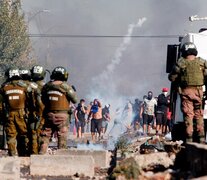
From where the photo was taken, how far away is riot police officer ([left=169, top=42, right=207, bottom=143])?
37.8 feet

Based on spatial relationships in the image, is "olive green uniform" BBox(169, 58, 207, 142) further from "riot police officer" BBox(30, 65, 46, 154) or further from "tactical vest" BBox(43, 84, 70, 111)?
"riot police officer" BBox(30, 65, 46, 154)

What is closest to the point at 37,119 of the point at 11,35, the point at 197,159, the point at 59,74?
the point at 59,74

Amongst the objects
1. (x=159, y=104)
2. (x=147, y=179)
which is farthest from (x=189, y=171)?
(x=159, y=104)

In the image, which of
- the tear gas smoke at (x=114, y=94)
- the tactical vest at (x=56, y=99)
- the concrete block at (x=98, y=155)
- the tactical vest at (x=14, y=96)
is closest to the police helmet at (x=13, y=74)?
the tactical vest at (x=14, y=96)

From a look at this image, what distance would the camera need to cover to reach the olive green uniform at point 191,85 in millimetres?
11516

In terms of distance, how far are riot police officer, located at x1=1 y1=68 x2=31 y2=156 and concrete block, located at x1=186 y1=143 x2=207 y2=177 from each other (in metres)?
5.55

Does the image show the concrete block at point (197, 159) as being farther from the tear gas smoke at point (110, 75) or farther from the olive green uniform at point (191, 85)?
the tear gas smoke at point (110, 75)

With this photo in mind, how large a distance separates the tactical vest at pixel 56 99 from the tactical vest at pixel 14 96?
1.58 ft

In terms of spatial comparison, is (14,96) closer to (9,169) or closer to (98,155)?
(98,155)

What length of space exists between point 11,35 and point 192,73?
4206 cm

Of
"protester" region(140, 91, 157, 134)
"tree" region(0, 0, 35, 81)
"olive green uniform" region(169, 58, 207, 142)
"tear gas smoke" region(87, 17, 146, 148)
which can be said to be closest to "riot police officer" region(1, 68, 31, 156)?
"olive green uniform" region(169, 58, 207, 142)

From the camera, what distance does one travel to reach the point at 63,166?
1109 centimetres

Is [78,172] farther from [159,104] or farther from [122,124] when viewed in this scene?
[122,124]

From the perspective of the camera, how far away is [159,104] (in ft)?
73.8
